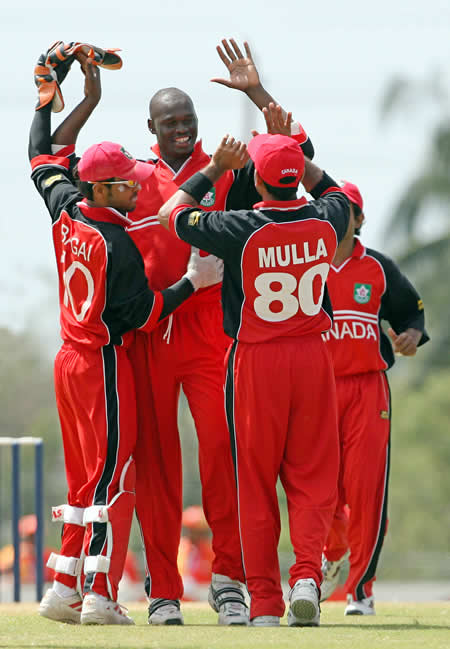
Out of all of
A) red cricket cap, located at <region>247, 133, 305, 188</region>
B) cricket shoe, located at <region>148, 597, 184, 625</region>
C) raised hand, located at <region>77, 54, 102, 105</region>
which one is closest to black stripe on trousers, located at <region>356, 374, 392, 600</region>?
cricket shoe, located at <region>148, 597, 184, 625</region>

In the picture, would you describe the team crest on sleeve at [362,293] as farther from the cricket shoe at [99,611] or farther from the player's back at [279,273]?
the cricket shoe at [99,611]

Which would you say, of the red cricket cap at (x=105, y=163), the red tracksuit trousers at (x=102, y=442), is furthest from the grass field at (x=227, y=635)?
the red cricket cap at (x=105, y=163)

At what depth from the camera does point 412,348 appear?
8.50m

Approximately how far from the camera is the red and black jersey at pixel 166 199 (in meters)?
7.29

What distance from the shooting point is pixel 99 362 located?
6.96m

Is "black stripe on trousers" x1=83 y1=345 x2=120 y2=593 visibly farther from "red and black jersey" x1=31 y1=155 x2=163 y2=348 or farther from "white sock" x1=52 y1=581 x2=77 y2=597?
"white sock" x1=52 y1=581 x2=77 y2=597

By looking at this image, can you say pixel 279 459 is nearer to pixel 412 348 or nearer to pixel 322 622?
pixel 322 622

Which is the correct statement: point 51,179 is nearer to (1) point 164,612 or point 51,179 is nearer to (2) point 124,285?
(2) point 124,285

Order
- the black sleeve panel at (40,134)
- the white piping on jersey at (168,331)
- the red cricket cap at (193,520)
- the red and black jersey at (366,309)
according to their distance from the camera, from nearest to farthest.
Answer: the white piping on jersey at (168,331)
the black sleeve panel at (40,134)
the red and black jersey at (366,309)
the red cricket cap at (193,520)

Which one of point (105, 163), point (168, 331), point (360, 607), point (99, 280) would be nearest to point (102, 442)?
point (168, 331)

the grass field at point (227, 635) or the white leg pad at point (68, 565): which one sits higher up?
the white leg pad at point (68, 565)

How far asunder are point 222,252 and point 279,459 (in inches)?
41.3

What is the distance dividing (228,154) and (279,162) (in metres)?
0.31

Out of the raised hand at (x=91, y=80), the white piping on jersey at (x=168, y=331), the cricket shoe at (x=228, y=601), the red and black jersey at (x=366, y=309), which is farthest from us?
the red and black jersey at (x=366, y=309)
